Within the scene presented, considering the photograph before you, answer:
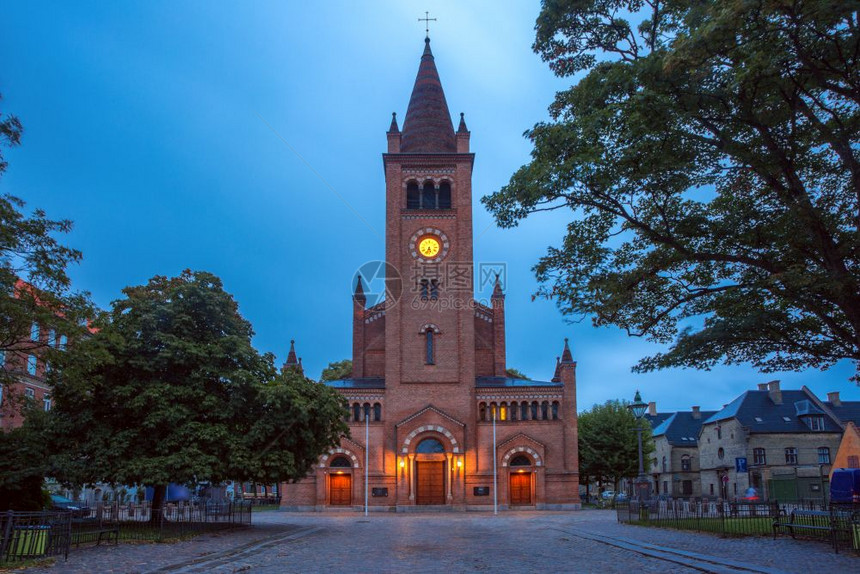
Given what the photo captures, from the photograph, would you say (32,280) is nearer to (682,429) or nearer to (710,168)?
(710,168)

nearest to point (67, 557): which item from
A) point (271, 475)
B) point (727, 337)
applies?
point (271, 475)

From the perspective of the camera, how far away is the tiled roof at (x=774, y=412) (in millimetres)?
57781

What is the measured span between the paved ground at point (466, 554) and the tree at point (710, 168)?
4932 mm

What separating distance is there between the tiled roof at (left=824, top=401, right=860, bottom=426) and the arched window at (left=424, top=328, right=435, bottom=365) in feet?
128

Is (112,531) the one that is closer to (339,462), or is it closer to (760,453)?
(339,462)

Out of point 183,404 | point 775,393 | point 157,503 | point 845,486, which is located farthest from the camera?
point 775,393

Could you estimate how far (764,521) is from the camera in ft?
85.7

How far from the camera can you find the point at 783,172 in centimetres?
1534

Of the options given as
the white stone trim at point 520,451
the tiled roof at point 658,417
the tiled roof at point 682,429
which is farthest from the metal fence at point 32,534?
the tiled roof at point 658,417

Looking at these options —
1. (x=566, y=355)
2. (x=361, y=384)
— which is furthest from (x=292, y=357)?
(x=566, y=355)

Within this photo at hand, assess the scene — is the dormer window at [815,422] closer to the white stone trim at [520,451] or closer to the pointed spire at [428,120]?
the white stone trim at [520,451]

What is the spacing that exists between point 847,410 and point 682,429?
1556 centimetres

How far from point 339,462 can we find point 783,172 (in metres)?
37.9

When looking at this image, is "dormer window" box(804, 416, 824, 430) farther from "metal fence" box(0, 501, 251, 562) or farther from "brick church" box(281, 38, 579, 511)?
"metal fence" box(0, 501, 251, 562)
